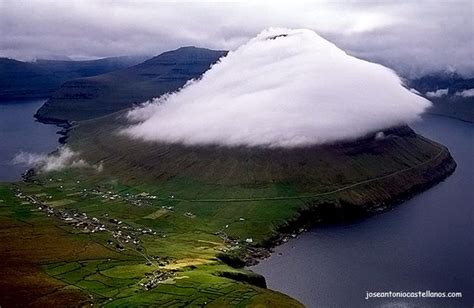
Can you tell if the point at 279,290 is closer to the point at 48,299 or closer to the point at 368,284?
the point at 368,284

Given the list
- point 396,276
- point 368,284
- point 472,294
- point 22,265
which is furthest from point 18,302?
point 472,294

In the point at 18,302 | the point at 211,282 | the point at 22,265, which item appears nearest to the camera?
the point at 18,302

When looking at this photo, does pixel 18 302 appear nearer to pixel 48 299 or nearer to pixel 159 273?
pixel 48 299

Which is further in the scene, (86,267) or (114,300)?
(86,267)

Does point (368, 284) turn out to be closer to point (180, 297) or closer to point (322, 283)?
point (322, 283)

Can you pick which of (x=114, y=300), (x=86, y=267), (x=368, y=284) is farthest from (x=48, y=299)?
(x=368, y=284)

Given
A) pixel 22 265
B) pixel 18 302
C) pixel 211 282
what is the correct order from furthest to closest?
1. pixel 22 265
2. pixel 211 282
3. pixel 18 302

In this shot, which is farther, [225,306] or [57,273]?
[57,273]
